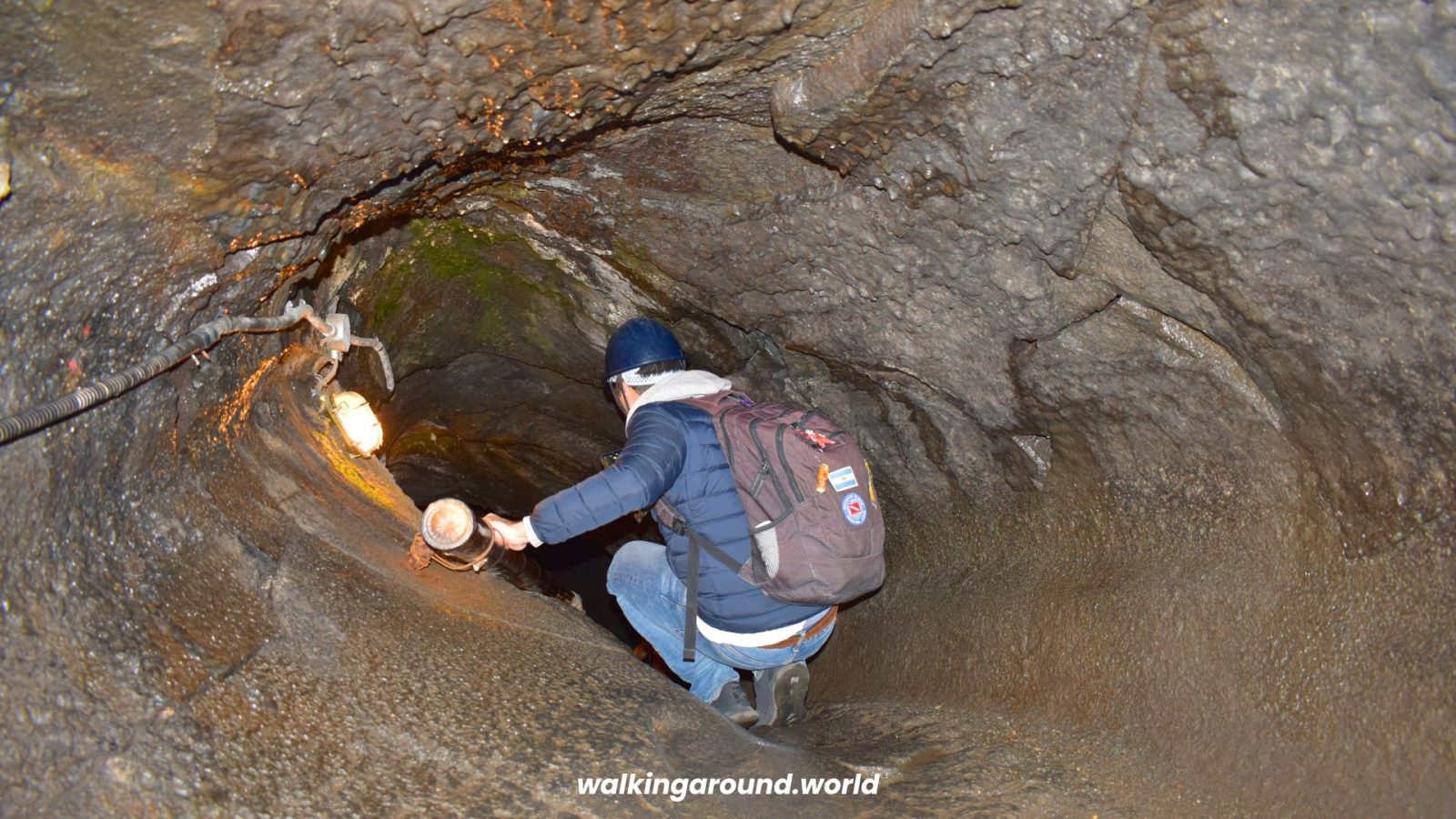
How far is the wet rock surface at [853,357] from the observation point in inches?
76.8

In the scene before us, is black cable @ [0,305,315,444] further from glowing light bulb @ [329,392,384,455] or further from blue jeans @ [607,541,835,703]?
blue jeans @ [607,541,835,703]

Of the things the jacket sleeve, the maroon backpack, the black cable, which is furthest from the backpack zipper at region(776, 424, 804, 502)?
the black cable

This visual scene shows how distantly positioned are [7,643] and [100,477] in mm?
480

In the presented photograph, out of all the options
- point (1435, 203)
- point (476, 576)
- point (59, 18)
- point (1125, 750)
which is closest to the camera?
point (59, 18)

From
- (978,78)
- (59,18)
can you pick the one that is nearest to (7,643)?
(59,18)

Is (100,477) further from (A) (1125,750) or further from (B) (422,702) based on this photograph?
(A) (1125,750)

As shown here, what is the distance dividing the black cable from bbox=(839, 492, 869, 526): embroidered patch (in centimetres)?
187

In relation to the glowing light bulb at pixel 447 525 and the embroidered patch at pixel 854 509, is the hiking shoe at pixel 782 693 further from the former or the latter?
the glowing light bulb at pixel 447 525

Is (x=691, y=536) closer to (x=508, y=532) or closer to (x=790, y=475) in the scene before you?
(x=790, y=475)

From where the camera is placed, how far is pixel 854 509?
329 centimetres

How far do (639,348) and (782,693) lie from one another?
145 cm

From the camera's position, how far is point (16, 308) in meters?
1.87

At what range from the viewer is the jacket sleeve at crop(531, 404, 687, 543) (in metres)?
2.88

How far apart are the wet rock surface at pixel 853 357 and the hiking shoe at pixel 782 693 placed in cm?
12
